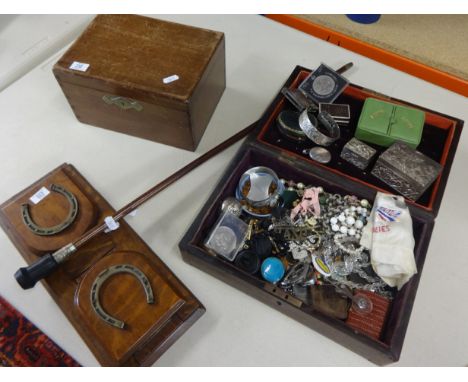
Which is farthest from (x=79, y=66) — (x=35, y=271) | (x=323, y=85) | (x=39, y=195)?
(x=323, y=85)

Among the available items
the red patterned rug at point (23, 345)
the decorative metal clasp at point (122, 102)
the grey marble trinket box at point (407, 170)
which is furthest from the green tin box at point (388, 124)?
the red patterned rug at point (23, 345)

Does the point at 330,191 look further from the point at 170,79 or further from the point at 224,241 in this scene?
the point at 170,79

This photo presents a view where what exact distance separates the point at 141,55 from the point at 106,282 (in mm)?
447

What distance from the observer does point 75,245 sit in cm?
65

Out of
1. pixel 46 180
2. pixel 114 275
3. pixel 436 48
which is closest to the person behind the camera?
pixel 114 275

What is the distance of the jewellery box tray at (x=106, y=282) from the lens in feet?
1.95

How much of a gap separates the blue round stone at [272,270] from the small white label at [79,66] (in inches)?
20.0

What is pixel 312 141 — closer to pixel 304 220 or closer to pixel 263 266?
pixel 304 220

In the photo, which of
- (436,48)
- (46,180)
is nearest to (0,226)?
(46,180)

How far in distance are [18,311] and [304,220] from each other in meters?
0.54

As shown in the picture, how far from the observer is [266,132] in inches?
30.1

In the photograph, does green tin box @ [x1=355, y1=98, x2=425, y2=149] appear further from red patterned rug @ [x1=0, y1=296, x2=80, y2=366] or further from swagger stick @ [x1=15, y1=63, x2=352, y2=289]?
red patterned rug @ [x1=0, y1=296, x2=80, y2=366]

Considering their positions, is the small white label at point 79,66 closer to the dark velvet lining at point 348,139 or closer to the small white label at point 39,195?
the small white label at point 39,195

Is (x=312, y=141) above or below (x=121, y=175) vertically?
above
